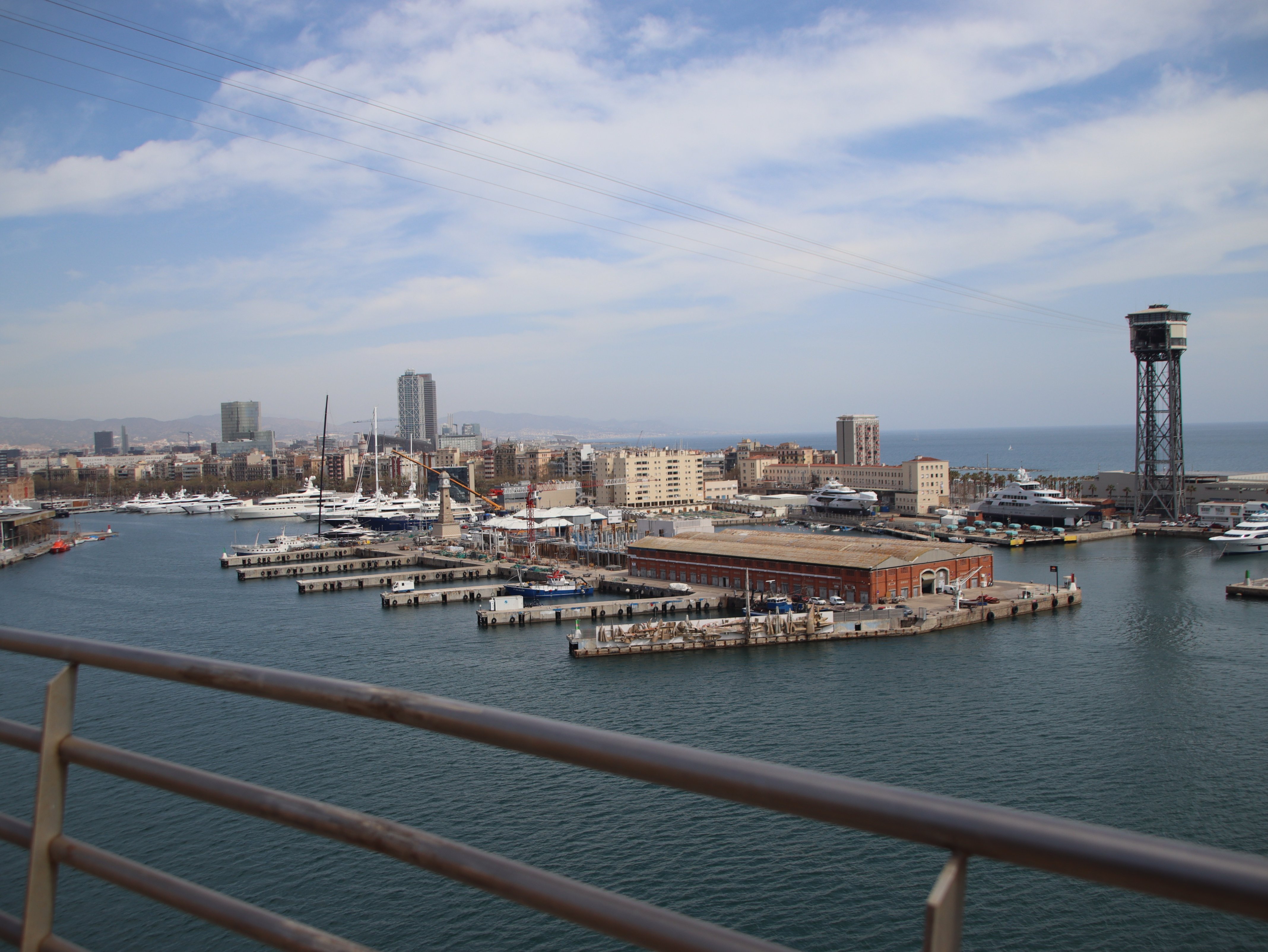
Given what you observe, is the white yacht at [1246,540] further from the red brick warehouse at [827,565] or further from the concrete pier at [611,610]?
the concrete pier at [611,610]

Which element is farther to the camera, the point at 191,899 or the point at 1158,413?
the point at 1158,413

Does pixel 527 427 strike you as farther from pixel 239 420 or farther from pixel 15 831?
pixel 15 831

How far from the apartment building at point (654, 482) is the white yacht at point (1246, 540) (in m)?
14.6

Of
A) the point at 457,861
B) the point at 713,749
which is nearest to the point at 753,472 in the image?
the point at 713,749

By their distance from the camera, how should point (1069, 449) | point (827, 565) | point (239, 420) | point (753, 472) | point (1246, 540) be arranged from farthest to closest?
1. point (239, 420)
2. point (1069, 449)
3. point (753, 472)
4. point (1246, 540)
5. point (827, 565)

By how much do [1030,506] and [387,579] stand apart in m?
13.3

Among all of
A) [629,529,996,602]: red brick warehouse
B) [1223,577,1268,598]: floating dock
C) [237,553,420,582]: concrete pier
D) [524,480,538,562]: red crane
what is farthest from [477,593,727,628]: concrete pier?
[1223,577,1268,598]: floating dock

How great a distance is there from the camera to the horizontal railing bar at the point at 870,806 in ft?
0.87

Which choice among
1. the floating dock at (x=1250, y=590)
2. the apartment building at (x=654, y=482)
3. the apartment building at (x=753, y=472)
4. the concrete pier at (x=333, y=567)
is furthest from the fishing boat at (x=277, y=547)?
the apartment building at (x=753, y=472)

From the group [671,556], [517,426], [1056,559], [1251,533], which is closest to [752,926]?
[671,556]

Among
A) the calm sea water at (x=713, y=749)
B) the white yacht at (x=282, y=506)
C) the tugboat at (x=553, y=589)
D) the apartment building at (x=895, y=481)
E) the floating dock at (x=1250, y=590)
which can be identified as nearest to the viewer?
the calm sea water at (x=713, y=749)

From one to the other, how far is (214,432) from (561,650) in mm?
140014

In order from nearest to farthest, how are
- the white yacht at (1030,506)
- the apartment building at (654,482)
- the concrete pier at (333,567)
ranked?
the concrete pier at (333,567)
the white yacht at (1030,506)
the apartment building at (654,482)

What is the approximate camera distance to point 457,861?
36 cm
